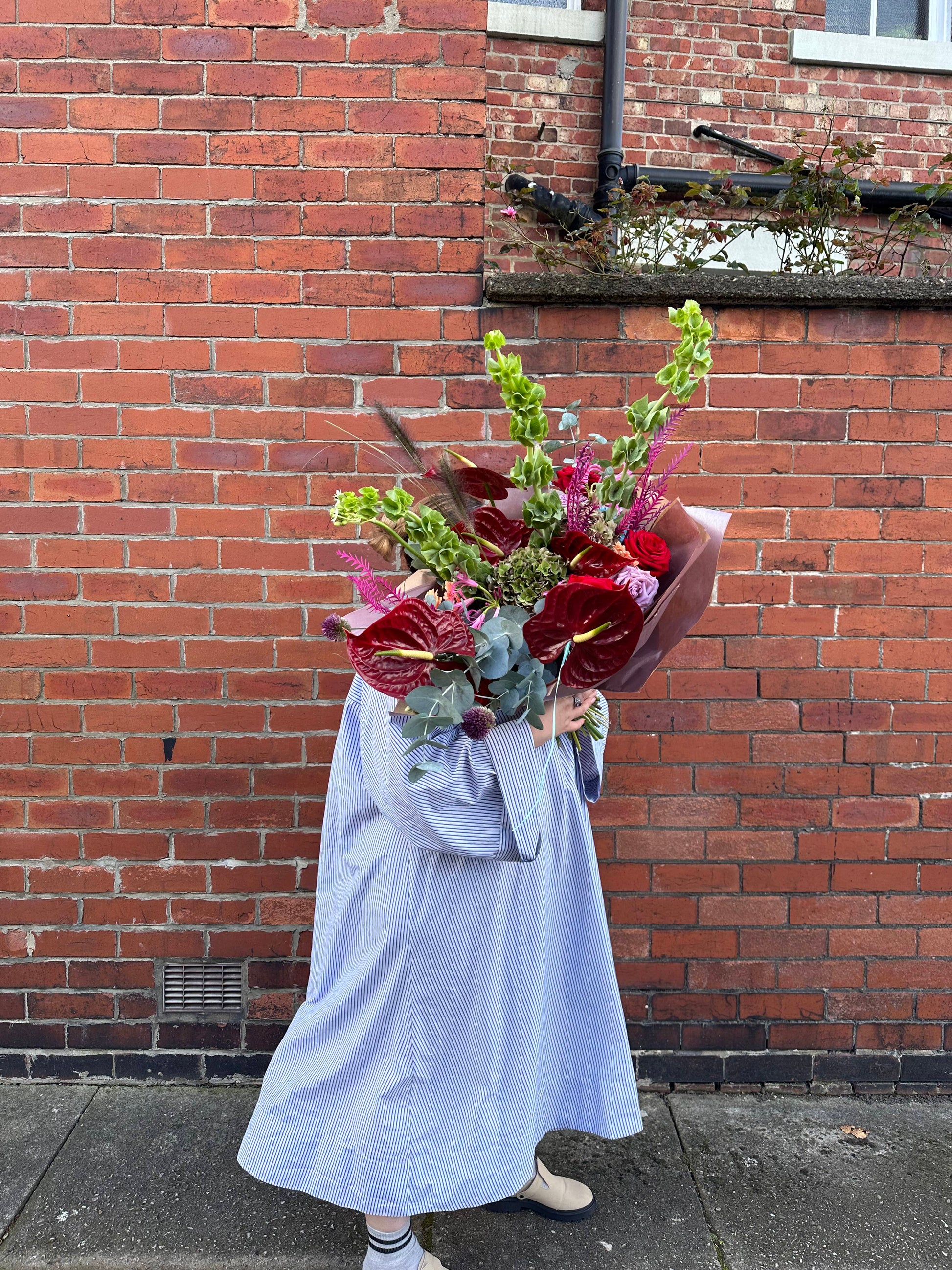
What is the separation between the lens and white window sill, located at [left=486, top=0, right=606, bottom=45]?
14.1 feet

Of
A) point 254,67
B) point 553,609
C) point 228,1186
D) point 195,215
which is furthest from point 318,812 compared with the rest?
point 254,67

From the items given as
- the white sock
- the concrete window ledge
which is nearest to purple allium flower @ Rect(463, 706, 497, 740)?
the white sock

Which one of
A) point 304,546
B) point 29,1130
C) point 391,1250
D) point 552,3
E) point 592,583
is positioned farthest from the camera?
point 552,3

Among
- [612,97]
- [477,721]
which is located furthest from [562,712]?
[612,97]

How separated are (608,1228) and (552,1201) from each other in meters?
0.15

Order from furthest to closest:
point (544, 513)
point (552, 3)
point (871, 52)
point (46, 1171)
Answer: point (871, 52), point (552, 3), point (46, 1171), point (544, 513)

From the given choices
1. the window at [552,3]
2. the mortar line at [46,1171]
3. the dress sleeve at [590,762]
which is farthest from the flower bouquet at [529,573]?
the window at [552,3]

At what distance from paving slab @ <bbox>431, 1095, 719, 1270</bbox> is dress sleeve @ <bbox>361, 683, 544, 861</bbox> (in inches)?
43.8

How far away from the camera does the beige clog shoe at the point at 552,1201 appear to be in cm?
221

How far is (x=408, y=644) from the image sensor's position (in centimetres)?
150

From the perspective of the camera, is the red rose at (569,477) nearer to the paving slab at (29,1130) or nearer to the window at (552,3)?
the paving slab at (29,1130)

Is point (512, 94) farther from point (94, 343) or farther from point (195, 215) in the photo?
point (94, 343)

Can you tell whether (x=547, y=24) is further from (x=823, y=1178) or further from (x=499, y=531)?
(x=823, y=1178)

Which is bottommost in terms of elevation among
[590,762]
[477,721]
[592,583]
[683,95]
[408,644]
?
[590,762]
